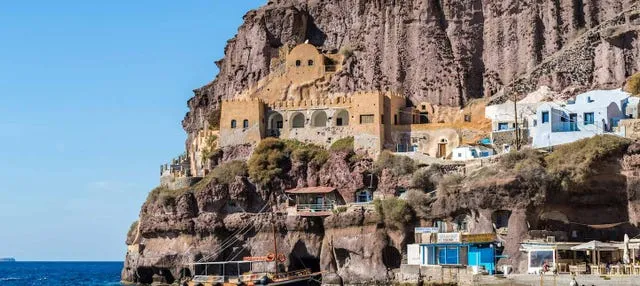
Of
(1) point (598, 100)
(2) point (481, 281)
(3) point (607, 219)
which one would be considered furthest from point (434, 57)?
(2) point (481, 281)

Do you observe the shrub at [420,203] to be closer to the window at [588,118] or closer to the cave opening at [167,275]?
the window at [588,118]

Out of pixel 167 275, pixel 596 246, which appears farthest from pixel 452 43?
pixel 596 246

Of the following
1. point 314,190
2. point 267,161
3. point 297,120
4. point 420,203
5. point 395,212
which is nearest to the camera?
point 420,203

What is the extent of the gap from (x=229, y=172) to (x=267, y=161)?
359 centimetres

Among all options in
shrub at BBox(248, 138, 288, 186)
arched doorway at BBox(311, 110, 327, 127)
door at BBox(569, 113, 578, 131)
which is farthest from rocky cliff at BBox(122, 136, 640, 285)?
arched doorway at BBox(311, 110, 327, 127)

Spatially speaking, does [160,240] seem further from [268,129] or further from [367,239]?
[367,239]

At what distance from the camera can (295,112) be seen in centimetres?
10462

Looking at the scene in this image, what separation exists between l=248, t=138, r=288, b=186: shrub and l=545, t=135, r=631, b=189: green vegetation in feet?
86.1

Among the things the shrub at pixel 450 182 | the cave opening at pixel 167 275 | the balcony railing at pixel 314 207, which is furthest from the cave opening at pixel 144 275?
the shrub at pixel 450 182

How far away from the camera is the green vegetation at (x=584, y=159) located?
81125 mm

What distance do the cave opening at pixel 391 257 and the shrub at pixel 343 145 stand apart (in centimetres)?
1226

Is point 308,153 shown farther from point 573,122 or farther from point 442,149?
point 573,122

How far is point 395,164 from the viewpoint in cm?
9250

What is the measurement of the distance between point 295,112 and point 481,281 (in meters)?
34.9
